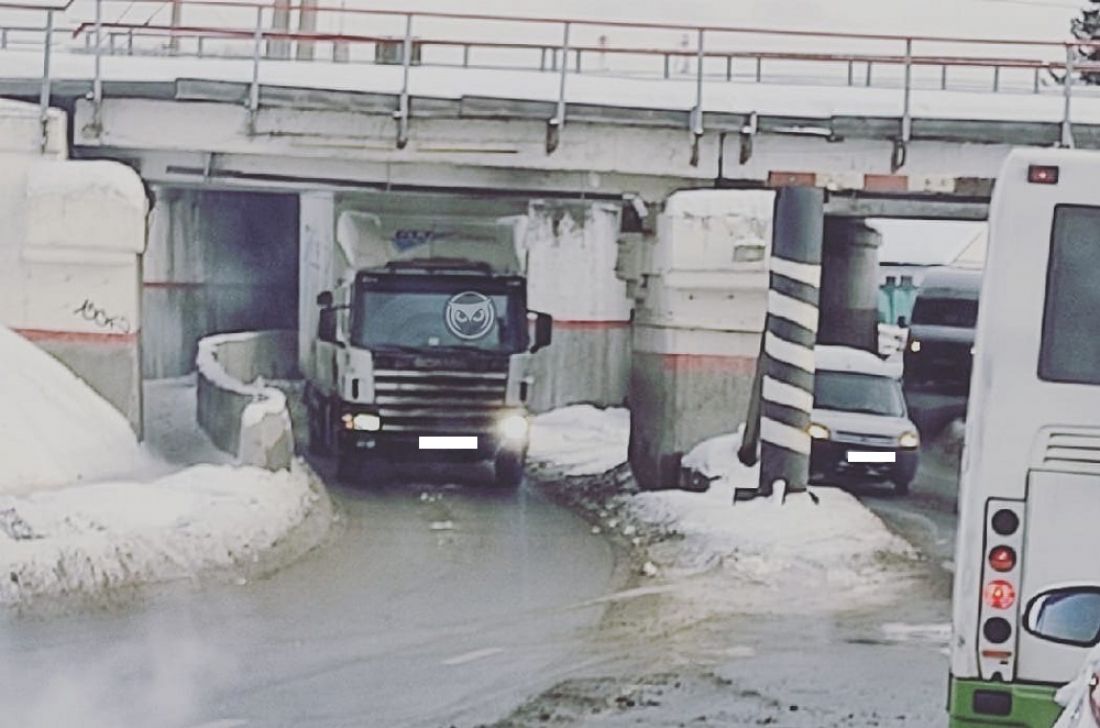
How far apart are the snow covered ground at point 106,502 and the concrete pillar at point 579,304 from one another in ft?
42.2

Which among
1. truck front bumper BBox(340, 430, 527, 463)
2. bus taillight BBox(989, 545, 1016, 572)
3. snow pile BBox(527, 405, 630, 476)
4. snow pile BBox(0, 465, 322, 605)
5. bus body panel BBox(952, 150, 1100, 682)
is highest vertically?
bus body panel BBox(952, 150, 1100, 682)

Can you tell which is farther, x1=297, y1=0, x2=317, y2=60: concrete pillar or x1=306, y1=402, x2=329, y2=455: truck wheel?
x1=297, y1=0, x2=317, y2=60: concrete pillar

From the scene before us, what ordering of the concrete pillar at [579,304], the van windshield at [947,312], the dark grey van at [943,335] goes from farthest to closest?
the van windshield at [947,312], the dark grey van at [943,335], the concrete pillar at [579,304]

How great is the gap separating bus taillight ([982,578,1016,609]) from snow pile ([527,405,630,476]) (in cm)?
1774

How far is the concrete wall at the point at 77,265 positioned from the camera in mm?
20141

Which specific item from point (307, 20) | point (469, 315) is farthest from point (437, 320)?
point (307, 20)

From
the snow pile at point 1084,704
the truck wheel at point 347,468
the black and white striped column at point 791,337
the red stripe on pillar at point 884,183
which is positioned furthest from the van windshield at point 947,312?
the snow pile at point 1084,704

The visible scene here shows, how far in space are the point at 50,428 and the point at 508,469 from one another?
6.83 metres

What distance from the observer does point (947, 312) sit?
35.4 metres

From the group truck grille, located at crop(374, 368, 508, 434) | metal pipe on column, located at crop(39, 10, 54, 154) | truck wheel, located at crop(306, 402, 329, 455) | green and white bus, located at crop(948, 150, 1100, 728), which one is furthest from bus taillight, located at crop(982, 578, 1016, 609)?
truck wheel, located at crop(306, 402, 329, 455)

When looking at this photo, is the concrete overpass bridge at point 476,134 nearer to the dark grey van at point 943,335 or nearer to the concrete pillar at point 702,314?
the concrete pillar at point 702,314

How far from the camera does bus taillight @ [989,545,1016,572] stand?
24.4ft

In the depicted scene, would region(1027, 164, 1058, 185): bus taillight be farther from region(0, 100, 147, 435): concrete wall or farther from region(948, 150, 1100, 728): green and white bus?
region(0, 100, 147, 435): concrete wall

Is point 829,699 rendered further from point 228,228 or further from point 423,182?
point 228,228
